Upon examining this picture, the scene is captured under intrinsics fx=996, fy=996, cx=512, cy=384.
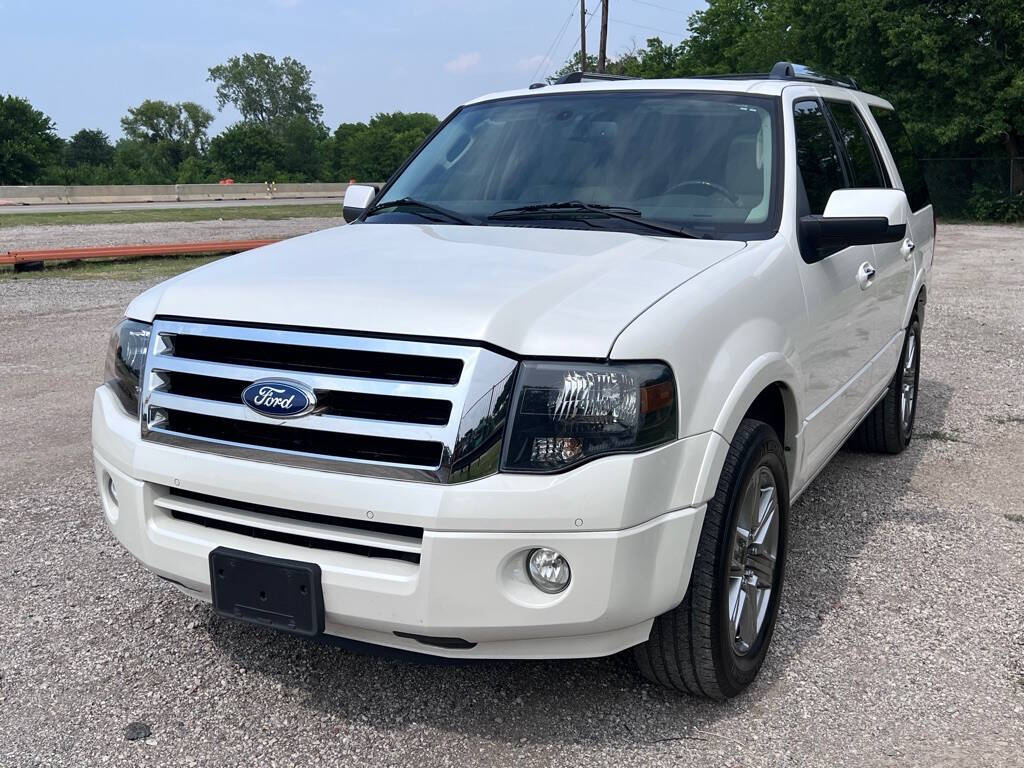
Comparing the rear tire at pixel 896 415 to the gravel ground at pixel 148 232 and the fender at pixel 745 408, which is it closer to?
the fender at pixel 745 408

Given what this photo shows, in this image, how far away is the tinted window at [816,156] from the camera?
3.82 metres

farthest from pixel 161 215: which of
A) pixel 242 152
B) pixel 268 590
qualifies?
pixel 242 152

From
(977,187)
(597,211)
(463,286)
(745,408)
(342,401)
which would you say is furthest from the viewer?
(977,187)

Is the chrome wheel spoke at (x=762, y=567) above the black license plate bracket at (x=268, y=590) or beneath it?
beneath

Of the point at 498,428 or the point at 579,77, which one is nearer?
the point at 498,428

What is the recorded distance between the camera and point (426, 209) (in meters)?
3.96

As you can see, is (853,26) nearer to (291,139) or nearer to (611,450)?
(611,450)

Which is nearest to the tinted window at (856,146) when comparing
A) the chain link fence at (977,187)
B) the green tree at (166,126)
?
the chain link fence at (977,187)

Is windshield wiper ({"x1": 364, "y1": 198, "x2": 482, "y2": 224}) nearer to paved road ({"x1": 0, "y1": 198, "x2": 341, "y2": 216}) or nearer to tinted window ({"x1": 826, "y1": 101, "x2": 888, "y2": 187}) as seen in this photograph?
tinted window ({"x1": 826, "y1": 101, "x2": 888, "y2": 187})

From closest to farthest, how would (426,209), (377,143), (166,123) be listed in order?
(426,209) → (377,143) → (166,123)

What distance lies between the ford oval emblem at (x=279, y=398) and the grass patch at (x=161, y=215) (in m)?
24.2

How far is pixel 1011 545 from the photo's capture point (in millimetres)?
4266

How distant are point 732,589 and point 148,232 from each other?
22.0 metres

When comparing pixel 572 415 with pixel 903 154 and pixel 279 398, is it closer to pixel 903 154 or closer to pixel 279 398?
pixel 279 398
